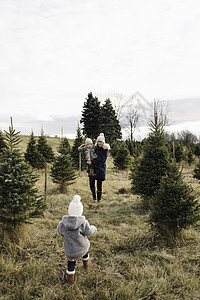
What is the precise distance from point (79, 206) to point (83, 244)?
0.55 meters

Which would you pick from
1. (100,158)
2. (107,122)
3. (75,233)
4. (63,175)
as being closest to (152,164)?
(100,158)

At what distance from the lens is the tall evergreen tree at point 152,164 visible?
6.27m

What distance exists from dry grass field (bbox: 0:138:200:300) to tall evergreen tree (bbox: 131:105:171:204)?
1537 millimetres

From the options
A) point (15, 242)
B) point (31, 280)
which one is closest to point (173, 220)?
point (31, 280)

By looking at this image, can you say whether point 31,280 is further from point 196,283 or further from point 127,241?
point 196,283

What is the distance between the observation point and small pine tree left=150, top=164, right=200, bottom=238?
402 cm

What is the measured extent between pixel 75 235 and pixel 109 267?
2.58 feet

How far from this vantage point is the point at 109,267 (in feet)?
10.7

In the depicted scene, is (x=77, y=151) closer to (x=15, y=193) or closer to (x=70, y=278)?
(x=15, y=193)

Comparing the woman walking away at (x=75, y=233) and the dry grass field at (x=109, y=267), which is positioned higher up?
the woman walking away at (x=75, y=233)

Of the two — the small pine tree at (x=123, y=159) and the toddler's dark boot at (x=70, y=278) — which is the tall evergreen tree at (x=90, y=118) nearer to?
the small pine tree at (x=123, y=159)

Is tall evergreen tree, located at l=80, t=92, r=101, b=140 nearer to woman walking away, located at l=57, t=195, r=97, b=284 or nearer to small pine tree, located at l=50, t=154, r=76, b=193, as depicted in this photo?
small pine tree, located at l=50, t=154, r=76, b=193

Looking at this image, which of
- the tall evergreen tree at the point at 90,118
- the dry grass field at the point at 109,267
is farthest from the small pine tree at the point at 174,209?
the tall evergreen tree at the point at 90,118

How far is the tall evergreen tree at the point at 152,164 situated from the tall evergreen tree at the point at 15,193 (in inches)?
128
